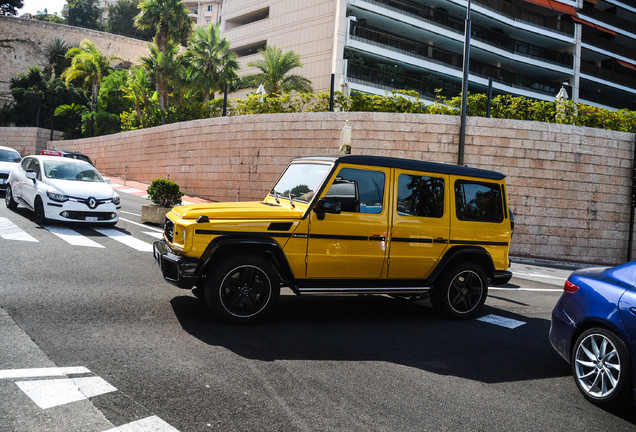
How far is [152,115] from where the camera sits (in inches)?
1449

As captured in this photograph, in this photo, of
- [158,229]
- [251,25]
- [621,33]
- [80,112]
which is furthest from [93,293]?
[621,33]

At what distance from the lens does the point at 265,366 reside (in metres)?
4.75

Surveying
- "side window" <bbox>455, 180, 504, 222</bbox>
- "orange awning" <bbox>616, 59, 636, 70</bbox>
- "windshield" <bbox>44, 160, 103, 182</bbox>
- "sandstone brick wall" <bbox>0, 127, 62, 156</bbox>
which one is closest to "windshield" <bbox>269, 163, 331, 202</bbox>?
"side window" <bbox>455, 180, 504, 222</bbox>

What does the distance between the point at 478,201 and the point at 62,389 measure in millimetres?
5527

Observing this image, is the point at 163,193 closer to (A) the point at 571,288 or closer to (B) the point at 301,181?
(B) the point at 301,181

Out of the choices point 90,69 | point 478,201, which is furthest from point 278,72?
point 478,201

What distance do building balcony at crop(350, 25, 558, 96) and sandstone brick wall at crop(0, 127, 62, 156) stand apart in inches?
1345

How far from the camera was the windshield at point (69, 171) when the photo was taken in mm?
12984

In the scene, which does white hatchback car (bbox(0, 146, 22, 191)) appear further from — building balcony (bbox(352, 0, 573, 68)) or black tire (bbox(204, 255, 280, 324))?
building balcony (bbox(352, 0, 573, 68))

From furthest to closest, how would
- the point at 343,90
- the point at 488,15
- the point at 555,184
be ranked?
the point at 488,15 < the point at 343,90 < the point at 555,184

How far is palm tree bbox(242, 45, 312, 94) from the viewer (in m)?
37.0

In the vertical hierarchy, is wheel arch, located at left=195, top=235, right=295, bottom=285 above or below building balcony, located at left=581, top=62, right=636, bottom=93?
below

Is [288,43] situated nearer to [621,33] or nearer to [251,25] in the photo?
[251,25]

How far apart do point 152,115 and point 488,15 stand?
26.8 metres
